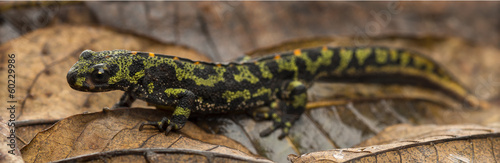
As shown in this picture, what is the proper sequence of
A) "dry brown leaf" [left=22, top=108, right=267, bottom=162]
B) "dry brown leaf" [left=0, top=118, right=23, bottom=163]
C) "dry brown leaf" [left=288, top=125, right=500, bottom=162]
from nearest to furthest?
"dry brown leaf" [left=0, top=118, right=23, bottom=163]
"dry brown leaf" [left=22, top=108, right=267, bottom=162]
"dry brown leaf" [left=288, top=125, right=500, bottom=162]

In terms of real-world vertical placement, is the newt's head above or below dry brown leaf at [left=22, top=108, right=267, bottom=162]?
above

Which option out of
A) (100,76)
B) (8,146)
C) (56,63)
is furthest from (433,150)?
(56,63)

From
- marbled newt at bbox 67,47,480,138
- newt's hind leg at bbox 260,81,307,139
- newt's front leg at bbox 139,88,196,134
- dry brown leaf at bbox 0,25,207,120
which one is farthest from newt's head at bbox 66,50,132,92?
newt's hind leg at bbox 260,81,307,139

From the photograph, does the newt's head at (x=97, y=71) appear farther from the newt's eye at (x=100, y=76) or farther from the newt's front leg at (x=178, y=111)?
the newt's front leg at (x=178, y=111)

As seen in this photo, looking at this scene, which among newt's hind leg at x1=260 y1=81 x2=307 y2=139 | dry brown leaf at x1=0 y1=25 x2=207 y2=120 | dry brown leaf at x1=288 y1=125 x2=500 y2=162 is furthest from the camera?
newt's hind leg at x1=260 y1=81 x2=307 y2=139

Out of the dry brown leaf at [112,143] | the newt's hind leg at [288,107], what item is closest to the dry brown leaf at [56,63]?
the dry brown leaf at [112,143]

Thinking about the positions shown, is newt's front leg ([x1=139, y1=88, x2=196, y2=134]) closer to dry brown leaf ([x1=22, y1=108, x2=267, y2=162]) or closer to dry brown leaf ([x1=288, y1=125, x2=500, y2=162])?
dry brown leaf ([x1=22, y1=108, x2=267, y2=162])

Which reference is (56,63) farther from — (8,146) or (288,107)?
(288,107)
